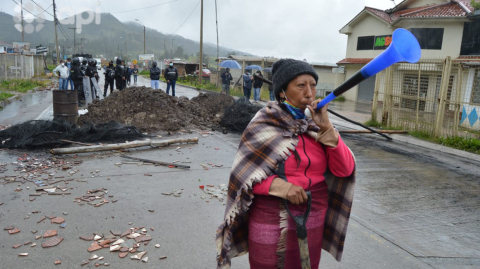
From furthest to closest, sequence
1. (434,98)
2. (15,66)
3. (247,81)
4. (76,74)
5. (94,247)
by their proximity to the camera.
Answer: (15,66) < (247,81) < (76,74) < (434,98) < (94,247)

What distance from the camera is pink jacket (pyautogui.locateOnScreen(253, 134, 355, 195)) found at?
2000 millimetres

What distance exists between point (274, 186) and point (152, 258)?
82.1 inches

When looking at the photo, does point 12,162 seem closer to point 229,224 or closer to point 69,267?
point 69,267

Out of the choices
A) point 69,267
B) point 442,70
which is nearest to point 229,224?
point 69,267

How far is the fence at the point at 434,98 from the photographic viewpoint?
9836mm

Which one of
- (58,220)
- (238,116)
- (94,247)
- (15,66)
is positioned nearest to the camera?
(94,247)

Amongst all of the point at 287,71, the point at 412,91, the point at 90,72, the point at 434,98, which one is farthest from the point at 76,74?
the point at 287,71

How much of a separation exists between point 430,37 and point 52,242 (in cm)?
2715

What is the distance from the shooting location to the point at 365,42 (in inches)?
1181

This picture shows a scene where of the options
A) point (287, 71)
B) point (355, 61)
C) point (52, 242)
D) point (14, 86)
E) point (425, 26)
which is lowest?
point (52, 242)

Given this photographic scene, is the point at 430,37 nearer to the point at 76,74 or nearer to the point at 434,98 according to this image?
the point at 434,98

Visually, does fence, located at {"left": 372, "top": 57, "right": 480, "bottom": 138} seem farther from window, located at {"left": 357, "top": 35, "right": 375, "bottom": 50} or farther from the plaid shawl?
window, located at {"left": 357, "top": 35, "right": 375, "bottom": 50}

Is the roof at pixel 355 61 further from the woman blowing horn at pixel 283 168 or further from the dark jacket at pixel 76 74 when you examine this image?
the woman blowing horn at pixel 283 168

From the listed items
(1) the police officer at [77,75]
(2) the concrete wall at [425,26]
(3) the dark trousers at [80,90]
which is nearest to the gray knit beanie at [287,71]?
(1) the police officer at [77,75]
